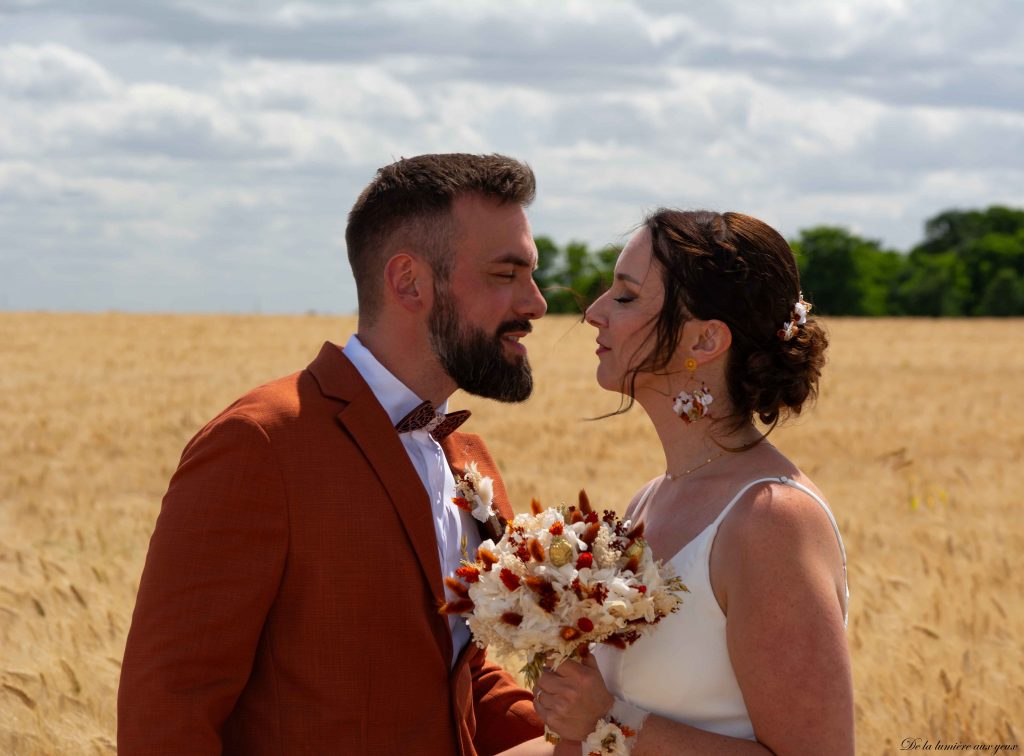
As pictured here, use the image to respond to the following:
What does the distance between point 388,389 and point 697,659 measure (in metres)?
1.24

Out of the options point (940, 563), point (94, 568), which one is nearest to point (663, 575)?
point (94, 568)

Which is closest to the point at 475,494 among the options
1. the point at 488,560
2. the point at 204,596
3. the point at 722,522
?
the point at 488,560

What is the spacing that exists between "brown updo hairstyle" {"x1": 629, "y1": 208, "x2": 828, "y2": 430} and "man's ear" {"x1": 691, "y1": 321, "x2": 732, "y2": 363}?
0.07 feet

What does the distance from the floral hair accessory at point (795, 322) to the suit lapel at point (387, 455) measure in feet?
3.74

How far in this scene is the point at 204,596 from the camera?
3209 millimetres

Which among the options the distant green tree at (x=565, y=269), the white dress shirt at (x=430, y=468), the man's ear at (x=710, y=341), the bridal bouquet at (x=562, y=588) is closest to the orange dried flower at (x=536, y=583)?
the bridal bouquet at (x=562, y=588)

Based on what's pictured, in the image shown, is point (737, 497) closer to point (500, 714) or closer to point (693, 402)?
point (693, 402)

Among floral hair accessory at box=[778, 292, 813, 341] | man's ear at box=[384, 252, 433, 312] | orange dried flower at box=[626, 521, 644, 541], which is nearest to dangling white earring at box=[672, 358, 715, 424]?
floral hair accessory at box=[778, 292, 813, 341]

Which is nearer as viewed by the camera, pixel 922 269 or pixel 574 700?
pixel 574 700

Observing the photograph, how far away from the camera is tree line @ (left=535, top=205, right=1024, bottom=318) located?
91312 mm

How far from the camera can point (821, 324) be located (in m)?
3.89

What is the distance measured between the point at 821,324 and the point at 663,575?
109cm

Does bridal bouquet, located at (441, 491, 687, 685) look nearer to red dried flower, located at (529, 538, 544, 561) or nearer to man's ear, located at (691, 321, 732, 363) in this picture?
red dried flower, located at (529, 538, 544, 561)

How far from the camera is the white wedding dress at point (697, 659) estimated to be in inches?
132
